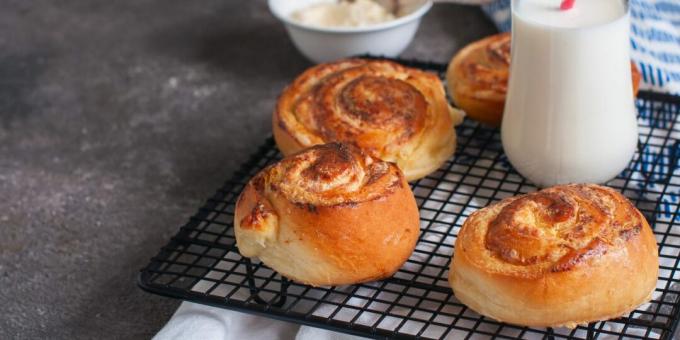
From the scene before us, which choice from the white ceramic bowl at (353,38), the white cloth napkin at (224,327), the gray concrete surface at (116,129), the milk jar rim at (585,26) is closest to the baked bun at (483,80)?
the milk jar rim at (585,26)

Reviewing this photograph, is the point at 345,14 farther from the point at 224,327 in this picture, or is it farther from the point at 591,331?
the point at 591,331

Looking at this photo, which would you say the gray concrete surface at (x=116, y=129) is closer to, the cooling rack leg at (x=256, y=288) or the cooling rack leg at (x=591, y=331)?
the cooling rack leg at (x=256, y=288)

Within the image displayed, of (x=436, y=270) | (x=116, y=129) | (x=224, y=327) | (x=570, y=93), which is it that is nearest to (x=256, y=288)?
(x=224, y=327)

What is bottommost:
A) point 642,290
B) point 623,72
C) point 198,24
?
point 198,24

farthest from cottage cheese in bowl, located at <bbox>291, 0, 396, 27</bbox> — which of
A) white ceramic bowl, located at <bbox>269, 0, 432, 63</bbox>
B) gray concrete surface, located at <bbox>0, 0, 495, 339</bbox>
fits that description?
gray concrete surface, located at <bbox>0, 0, 495, 339</bbox>

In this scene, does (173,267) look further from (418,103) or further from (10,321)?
(418,103)

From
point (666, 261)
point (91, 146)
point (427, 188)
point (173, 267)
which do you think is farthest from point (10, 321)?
point (666, 261)
